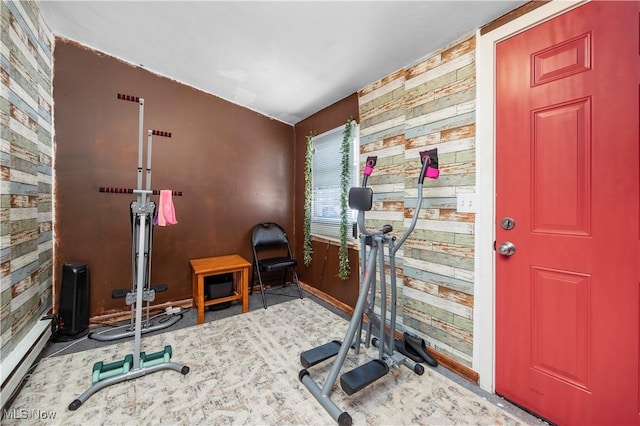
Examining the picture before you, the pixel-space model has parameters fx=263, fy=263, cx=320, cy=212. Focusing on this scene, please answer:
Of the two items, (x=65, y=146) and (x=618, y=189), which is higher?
(x=65, y=146)

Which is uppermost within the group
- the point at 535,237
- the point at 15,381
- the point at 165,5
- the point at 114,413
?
the point at 165,5

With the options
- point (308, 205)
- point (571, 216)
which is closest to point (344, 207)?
point (308, 205)

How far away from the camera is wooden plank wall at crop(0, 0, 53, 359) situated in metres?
1.64

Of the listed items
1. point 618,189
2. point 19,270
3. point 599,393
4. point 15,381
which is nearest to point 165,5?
point 19,270

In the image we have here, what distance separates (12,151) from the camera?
1.73 m

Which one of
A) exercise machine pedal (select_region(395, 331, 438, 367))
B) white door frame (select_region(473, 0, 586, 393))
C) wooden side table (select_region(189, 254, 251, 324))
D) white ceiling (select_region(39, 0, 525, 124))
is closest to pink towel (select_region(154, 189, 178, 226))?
wooden side table (select_region(189, 254, 251, 324))

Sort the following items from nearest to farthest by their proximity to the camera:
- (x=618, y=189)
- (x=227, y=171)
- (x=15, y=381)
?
(x=618, y=189)
(x=15, y=381)
(x=227, y=171)

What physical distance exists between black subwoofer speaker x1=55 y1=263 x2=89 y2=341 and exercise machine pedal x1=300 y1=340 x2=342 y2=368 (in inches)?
79.7

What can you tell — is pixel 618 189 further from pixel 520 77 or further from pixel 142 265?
pixel 142 265

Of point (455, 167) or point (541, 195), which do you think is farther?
point (455, 167)

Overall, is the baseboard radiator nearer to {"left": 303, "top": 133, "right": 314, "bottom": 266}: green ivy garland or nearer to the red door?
{"left": 303, "top": 133, "right": 314, "bottom": 266}: green ivy garland

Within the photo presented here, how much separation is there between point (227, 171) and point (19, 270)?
1921mm

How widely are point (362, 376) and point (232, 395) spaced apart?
2.65ft

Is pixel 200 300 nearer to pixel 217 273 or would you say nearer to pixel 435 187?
pixel 217 273
